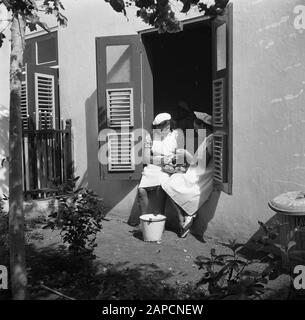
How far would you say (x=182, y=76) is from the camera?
888 centimetres

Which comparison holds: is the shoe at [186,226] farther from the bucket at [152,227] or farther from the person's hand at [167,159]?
the person's hand at [167,159]

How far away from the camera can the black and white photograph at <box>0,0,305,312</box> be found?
330 cm

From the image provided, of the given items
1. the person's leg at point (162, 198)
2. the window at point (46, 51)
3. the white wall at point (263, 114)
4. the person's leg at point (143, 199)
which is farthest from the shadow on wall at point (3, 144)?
the white wall at point (263, 114)

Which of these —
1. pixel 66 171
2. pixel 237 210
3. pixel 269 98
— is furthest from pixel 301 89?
pixel 66 171

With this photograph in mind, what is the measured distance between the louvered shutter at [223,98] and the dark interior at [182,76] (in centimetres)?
297

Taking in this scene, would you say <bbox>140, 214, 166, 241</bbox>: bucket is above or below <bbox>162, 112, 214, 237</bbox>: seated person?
below

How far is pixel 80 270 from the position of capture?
4.48 m

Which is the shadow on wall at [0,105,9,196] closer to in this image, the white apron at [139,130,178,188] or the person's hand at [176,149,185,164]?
the white apron at [139,130,178,188]

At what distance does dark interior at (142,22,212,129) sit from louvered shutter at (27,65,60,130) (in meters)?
2.10

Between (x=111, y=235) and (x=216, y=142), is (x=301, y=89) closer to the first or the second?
(x=216, y=142)

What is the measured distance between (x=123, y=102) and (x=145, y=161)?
0.86 metres

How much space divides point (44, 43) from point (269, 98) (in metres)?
4.43

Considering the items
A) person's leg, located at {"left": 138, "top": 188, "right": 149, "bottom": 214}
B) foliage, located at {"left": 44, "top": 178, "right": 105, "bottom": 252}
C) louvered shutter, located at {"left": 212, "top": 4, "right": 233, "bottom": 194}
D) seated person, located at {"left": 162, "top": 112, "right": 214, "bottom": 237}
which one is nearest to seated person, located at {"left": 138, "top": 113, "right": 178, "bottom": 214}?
person's leg, located at {"left": 138, "top": 188, "right": 149, "bottom": 214}

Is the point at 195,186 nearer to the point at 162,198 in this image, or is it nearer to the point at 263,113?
the point at 162,198
